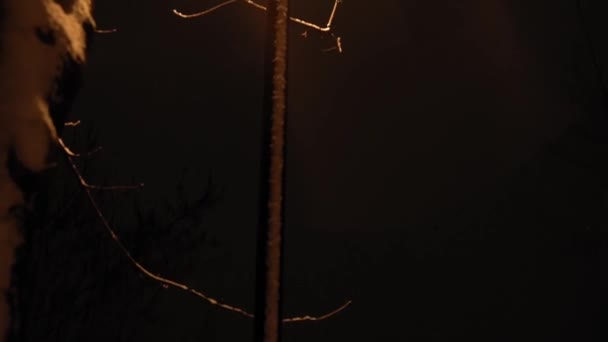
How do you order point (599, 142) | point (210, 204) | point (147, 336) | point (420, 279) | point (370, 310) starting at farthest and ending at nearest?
point (420, 279) < point (370, 310) < point (599, 142) < point (147, 336) < point (210, 204)

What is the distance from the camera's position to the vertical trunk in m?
3.77

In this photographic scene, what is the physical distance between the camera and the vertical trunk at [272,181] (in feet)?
12.4

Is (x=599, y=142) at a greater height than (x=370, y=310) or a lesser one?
greater

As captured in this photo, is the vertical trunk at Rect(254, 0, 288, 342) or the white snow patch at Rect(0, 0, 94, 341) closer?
the white snow patch at Rect(0, 0, 94, 341)

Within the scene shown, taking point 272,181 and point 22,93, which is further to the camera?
point 272,181

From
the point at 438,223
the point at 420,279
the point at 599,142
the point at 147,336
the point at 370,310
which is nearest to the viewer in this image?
the point at 147,336

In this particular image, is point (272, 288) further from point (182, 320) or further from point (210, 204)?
point (182, 320)

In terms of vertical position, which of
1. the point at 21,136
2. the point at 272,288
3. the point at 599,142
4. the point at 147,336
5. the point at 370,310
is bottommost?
the point at 272,288

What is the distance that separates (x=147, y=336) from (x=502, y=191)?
540 inches

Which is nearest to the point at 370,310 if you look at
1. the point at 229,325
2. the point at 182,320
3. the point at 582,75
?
the point at 229,325

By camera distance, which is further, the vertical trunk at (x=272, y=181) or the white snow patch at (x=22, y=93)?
the vertical trunk at (x=272, y=181)

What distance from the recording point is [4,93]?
10.5ft

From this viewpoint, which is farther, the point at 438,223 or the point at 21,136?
the point at 438,223

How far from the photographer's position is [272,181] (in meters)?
3.92
